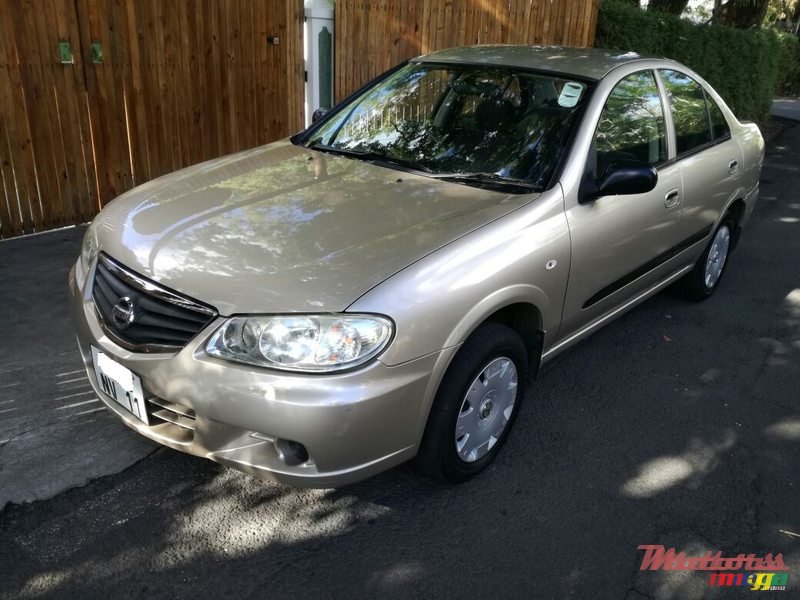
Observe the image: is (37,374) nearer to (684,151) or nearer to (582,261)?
(582,261)

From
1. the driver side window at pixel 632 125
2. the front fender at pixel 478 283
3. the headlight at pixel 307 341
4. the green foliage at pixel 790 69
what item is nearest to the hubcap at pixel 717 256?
the driver side window at pixel 632 125

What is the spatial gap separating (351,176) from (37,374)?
6.39 feet

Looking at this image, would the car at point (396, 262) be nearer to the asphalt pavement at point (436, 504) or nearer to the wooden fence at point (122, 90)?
the asphalt pavement at point (436, 504)

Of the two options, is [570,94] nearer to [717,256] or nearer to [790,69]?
[717,256]

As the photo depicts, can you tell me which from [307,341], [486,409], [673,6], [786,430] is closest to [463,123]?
[486,409]

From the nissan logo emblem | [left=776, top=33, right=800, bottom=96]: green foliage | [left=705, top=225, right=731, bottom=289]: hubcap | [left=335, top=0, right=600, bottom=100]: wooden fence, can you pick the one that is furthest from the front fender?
[left=776, top=33, right=800, bottom=96]: green foliage

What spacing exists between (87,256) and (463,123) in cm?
200

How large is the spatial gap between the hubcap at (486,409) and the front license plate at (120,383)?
125cm

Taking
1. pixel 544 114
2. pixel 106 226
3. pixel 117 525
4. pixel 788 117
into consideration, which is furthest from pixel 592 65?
pixel 788 117

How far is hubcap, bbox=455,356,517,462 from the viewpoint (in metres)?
2.97

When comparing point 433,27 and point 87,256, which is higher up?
point 433,27

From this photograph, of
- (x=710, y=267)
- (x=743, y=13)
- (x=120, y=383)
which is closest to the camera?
(x=120, y=383)

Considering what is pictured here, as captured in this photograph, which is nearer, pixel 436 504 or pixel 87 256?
pixel 436 504

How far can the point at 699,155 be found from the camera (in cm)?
445
